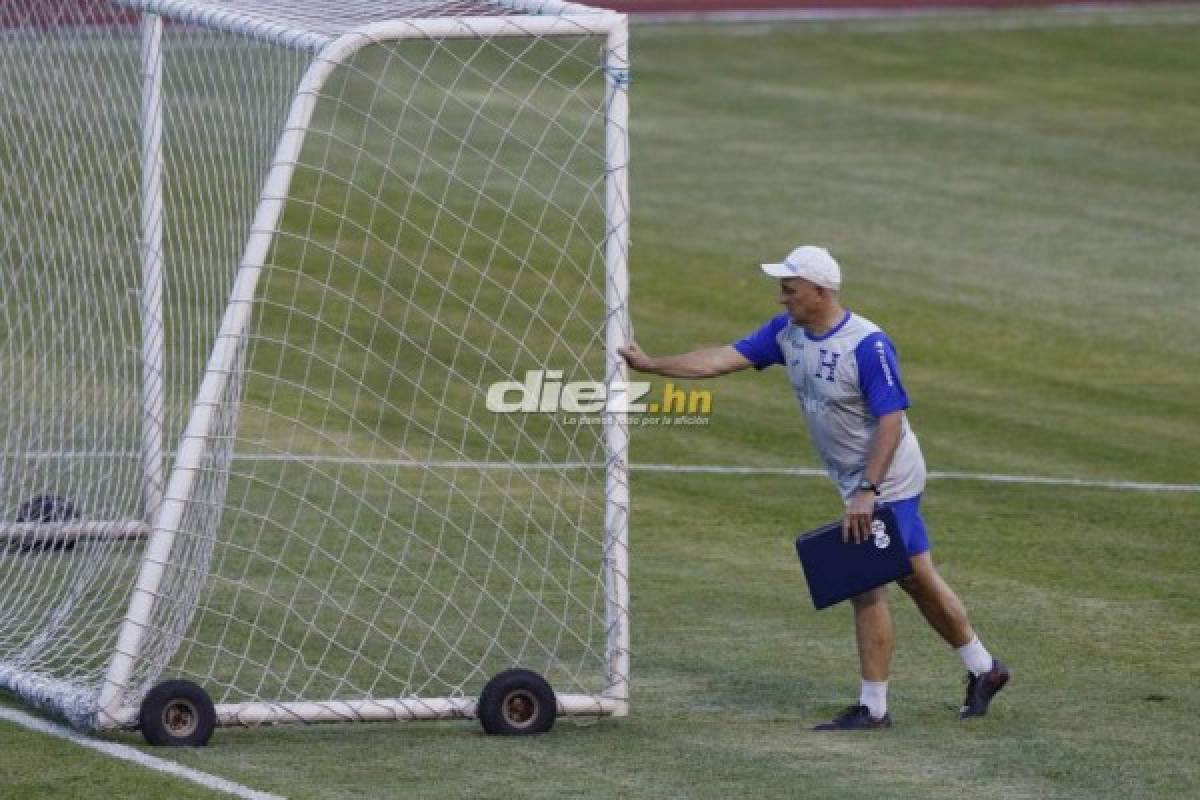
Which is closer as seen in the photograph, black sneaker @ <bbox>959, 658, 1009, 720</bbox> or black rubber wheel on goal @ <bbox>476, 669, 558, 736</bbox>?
black rubber wheel on goal @ <bbox>476, 669, 558, 736</bbox>

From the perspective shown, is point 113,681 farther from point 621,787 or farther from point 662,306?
point 662,306

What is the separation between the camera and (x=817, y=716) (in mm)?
10539

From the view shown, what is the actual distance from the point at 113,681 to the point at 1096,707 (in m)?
4.04

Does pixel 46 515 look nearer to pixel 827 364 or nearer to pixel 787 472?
pixel 787 472

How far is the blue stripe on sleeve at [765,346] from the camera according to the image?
35.1 feet

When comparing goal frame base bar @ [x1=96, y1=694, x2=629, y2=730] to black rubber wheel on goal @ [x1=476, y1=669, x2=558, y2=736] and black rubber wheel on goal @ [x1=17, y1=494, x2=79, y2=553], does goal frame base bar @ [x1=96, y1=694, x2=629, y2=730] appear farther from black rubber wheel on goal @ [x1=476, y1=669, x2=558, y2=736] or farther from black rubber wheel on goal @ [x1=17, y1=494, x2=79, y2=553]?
black rubber wheel on goal @ [x1=17, y1=494, x2=79, y2=553]

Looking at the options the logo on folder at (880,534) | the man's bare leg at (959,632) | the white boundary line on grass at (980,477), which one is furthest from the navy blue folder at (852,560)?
the white boundary line on grass at (980,477)

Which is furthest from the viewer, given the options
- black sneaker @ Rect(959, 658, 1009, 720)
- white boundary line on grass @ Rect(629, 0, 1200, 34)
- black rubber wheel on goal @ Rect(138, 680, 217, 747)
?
white boundary line on grass @ Rect(629, 0, 1200, 34)

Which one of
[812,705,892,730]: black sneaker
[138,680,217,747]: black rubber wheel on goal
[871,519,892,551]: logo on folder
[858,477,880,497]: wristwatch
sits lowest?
[138,680,217,747]: black rubber wheel on goal

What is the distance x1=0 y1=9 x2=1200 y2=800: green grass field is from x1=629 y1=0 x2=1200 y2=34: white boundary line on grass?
68 centimetres

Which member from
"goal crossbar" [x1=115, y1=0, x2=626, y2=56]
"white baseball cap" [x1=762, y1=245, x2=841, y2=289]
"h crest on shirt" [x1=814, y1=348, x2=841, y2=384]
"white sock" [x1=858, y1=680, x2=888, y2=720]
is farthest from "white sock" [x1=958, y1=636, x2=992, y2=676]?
"goal crossbar" [x1=115, y1=0, x2=626, y2=56]

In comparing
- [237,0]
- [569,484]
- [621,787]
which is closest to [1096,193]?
[569,484]

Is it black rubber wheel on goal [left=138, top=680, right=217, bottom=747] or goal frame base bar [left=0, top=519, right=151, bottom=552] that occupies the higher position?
goal frame base bar [left=0, top=519, right=151, bottom=552]

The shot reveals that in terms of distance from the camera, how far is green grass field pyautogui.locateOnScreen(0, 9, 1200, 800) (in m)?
9.72
